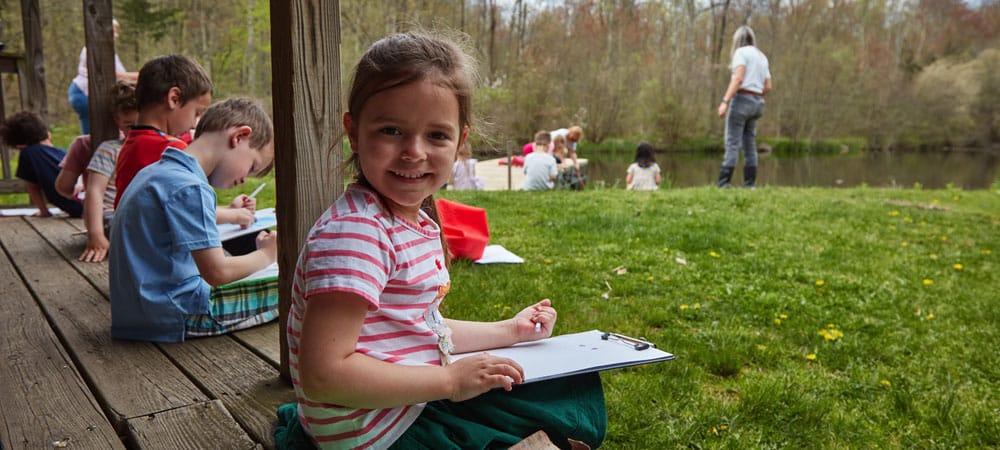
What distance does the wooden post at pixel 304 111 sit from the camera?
156 cm

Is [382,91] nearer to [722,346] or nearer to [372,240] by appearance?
[372,240]

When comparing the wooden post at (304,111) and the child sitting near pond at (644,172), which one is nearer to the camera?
the wooden post at (304,111)

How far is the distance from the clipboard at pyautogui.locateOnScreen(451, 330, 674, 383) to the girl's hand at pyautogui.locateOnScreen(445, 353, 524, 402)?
4.1 inches

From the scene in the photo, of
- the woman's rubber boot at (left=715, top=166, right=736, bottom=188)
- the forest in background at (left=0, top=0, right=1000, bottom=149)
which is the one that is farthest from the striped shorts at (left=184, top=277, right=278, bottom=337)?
the forest in background at (left=0, top=0, right=1000, bottom=149)

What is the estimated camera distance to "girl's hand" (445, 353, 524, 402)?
115 centimetres

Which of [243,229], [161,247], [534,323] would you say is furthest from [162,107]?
[534,323]

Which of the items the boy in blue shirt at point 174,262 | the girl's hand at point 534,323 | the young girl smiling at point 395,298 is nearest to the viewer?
the young girl smiling at point 395,298

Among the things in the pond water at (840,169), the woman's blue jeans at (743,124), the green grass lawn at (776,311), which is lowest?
the pond water at (840,169)

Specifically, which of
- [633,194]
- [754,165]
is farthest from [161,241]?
[754,165]

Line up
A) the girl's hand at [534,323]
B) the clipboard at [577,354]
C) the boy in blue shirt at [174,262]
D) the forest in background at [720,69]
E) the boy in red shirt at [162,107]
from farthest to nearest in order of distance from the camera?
the forest in background at [720,69]
the boy in red shirt at [162,107]
the boy in blue shirt at [174,262]
the girl's hand at [534,323]
the clipboard at [577,354]

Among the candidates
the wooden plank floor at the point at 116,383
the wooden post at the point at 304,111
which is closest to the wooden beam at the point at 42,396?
the wooden plank floor at the point at 116,383

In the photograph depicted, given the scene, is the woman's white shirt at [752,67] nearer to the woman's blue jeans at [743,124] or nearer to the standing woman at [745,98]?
the standing woman at [745,98]

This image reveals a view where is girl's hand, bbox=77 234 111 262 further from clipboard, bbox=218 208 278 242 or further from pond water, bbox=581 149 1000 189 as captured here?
pond water, bbox=581 149 1000 189

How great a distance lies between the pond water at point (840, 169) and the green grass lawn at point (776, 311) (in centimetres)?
710
